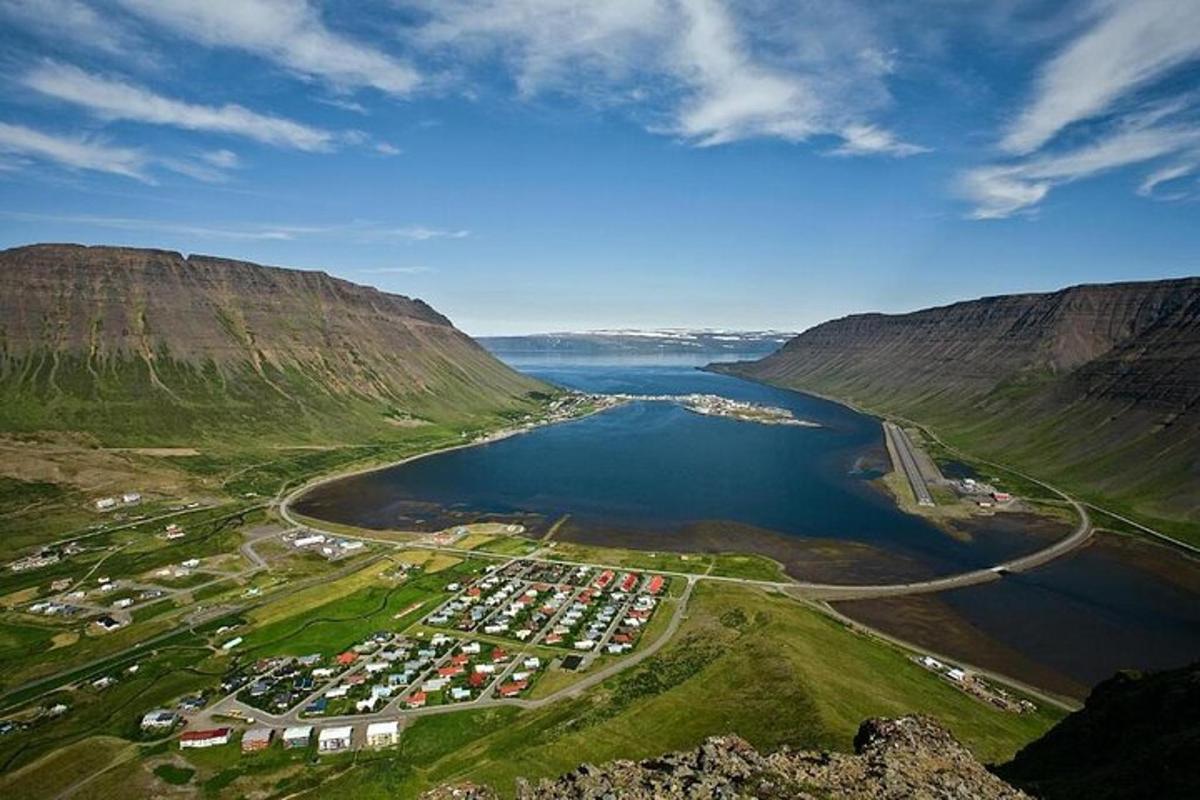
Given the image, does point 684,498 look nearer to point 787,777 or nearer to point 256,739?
point 256,739

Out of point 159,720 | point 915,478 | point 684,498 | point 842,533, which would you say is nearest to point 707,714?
point 159,720

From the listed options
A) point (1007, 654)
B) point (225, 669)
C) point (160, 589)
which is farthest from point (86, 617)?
point (1007, 654)

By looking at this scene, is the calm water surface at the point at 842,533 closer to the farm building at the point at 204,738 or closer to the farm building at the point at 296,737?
the farm building at the point at 296,737

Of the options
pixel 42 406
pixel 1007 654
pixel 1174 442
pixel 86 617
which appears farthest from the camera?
pixel 42 406

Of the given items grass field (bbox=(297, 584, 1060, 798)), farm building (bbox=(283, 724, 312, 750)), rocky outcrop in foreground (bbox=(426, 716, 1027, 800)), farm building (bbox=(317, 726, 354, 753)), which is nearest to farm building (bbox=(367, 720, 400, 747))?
grass field (bbox=(297, 584, 1060, 798))

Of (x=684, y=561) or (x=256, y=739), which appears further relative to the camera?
(x=684, y=561)

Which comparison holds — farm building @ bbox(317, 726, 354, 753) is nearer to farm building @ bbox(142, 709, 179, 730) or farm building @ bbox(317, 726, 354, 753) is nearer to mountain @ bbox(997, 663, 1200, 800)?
farm building @ bbox(142, 709, 179, 730)

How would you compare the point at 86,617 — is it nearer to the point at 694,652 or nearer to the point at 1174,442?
the point at 694,652
